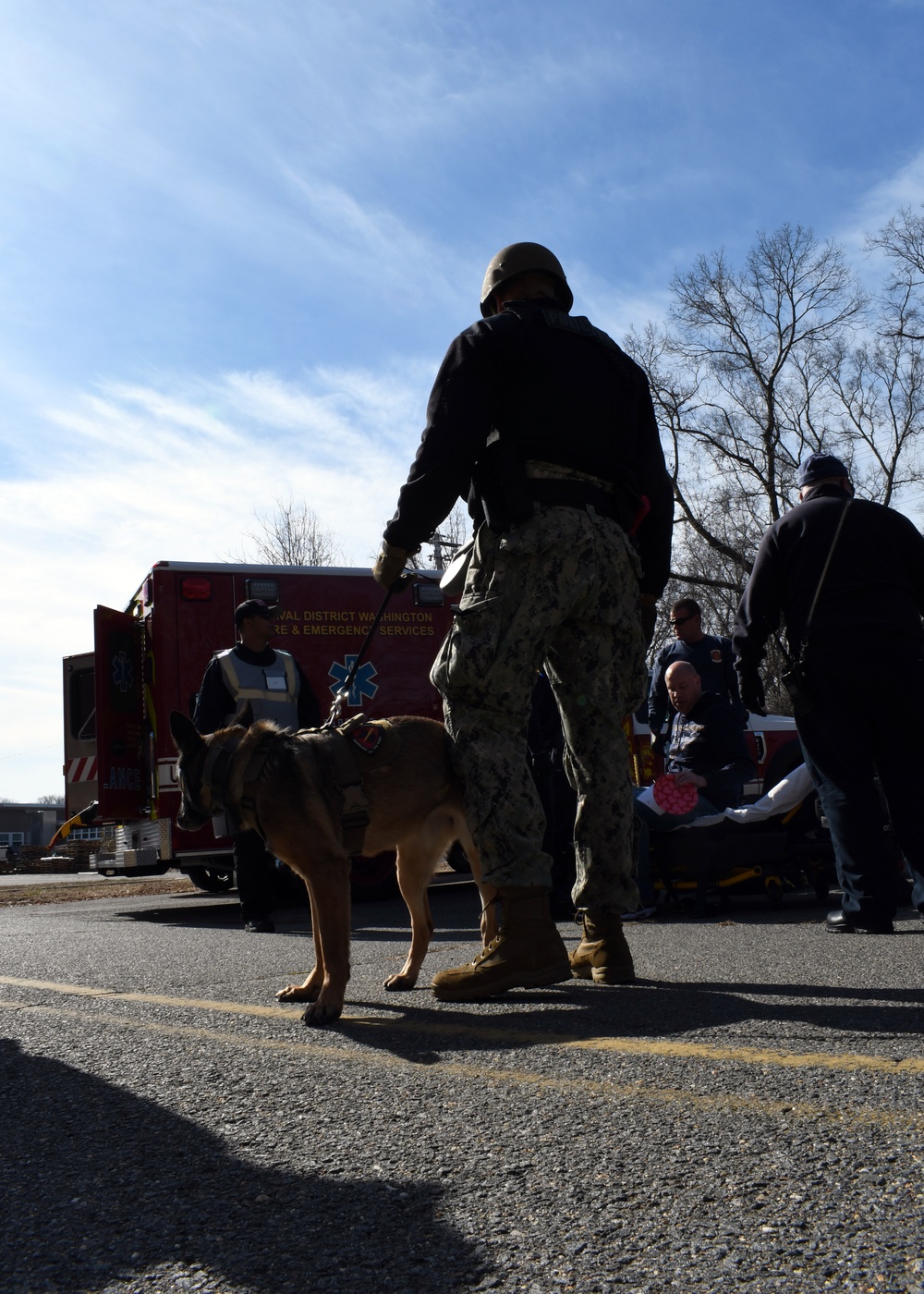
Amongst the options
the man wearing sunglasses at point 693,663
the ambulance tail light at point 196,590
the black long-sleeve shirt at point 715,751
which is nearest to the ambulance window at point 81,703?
the ambulance tail light at point 196,590

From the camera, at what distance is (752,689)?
5242 mm

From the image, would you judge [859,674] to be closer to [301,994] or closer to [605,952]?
[605,952]

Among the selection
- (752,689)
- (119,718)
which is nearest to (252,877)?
(119,718)

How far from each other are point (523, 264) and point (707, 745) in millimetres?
4042

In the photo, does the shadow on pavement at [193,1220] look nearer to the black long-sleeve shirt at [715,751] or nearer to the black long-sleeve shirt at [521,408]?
the black long-sleeve shirt at [521,408]


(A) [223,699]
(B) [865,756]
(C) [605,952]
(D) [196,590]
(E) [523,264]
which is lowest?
(C) [605,952]

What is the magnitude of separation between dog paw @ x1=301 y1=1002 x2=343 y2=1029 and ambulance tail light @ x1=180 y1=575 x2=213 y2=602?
7.16m

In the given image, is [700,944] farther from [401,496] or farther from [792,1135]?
[792,1135]

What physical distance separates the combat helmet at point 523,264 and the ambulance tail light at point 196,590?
6.56 meters

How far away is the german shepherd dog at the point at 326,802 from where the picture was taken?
11.6 feet

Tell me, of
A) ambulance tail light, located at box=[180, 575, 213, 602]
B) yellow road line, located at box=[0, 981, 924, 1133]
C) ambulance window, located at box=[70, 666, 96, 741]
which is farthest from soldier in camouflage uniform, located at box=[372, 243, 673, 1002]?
ambulance window, located at box=[70, 666, 96, 741]

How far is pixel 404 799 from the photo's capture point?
3779 millimetres

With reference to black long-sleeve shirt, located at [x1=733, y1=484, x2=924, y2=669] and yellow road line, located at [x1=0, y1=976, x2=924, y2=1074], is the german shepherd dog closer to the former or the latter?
yellow road line, located at [x1=0, y1=976, x2=924, y2=1074]

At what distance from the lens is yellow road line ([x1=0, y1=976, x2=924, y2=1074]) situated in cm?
226
